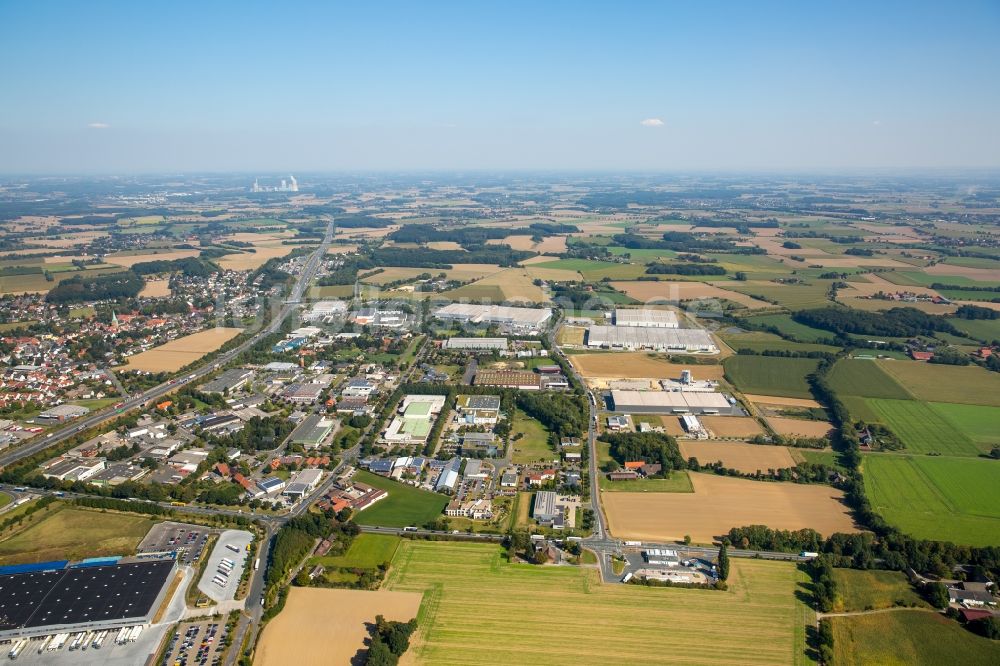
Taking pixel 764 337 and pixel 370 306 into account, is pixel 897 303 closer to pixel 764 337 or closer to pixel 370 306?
pixel 764 337

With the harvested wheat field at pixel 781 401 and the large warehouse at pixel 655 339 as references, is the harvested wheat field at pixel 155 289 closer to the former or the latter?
the large warehouse at pixel 655 339

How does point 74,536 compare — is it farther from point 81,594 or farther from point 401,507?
point 401,507

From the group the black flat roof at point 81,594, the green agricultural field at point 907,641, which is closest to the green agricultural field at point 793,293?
the green agricultural field at point 907,641

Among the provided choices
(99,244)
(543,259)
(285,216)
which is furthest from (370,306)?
(285,216)

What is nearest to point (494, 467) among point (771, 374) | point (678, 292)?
point (771, 374)

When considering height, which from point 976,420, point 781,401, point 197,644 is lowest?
point 197,644
